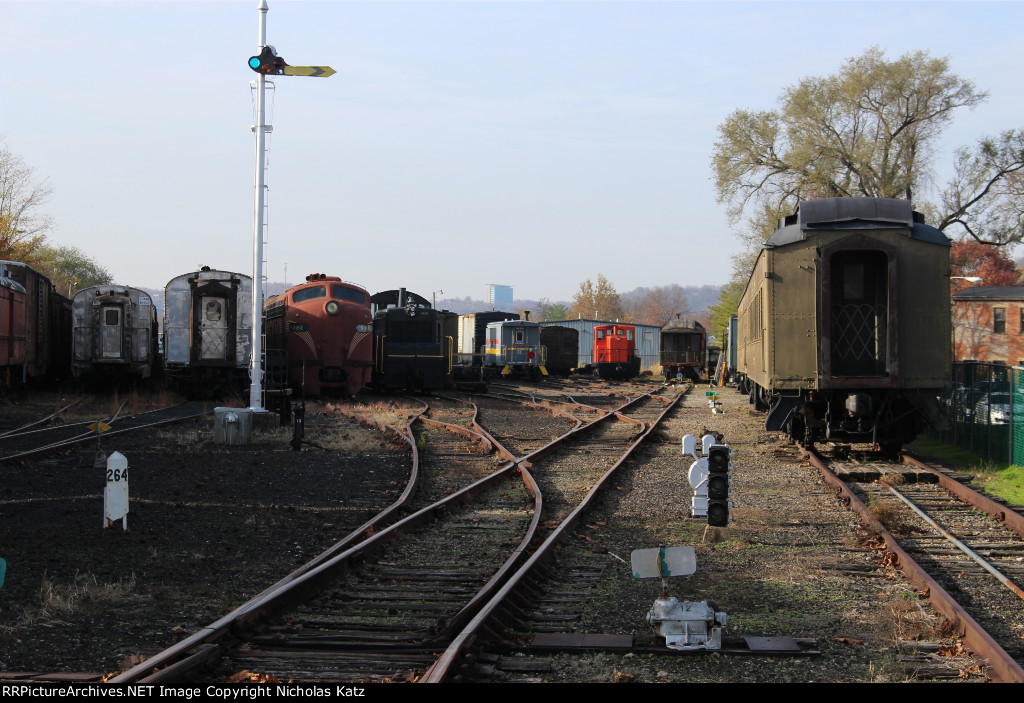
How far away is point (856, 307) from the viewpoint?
12.8m

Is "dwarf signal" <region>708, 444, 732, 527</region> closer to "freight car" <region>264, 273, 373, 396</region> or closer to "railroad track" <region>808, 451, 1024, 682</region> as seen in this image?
"railroad track" <region>808, 451, 1024, 682</region>

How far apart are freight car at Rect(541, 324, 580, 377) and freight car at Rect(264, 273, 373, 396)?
2235 cm

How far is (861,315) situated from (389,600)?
9088 mm

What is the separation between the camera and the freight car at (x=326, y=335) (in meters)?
24.5

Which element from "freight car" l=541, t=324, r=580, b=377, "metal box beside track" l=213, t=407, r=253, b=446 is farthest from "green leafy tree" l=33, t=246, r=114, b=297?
"metal box beside track" l=213, t=407, r=253, b=446

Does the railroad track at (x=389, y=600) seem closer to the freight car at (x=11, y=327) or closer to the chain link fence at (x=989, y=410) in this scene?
the chain link fence at (x=989, y=410)

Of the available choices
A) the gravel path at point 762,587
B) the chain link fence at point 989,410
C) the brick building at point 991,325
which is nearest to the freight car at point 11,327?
the gravel path at point 762,587

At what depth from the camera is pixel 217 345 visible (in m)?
24.2

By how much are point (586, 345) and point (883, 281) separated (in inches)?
2327

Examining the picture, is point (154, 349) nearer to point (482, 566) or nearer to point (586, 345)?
point (482, 566)

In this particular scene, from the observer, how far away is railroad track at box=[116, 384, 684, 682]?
15.4ft

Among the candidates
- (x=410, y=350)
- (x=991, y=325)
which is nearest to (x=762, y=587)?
(x=410, y=350)

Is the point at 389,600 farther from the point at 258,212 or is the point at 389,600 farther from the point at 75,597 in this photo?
the point at 258,212

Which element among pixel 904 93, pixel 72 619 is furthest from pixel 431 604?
pixel 904 93
